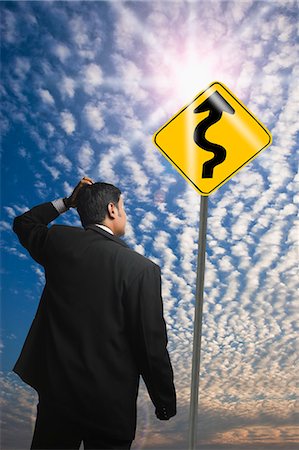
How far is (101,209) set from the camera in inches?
155

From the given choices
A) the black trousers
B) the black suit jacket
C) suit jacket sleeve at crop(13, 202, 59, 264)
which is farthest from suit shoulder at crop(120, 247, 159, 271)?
the black trousers

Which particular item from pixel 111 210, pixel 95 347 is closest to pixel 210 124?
pixel 111 210

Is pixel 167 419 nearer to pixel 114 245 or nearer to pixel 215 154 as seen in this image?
pixel 114 245

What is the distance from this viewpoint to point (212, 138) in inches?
161

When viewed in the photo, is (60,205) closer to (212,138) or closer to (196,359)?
(212,138)

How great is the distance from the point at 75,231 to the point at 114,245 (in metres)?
0.33

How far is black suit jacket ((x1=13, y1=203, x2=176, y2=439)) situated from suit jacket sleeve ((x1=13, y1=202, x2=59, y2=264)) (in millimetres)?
207

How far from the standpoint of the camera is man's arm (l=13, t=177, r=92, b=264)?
3930mm

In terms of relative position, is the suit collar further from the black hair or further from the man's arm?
the man's arm

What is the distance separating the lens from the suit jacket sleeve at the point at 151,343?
3.51 m

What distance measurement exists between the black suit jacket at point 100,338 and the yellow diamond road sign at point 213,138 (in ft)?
2.81

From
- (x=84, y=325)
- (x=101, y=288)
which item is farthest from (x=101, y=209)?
(x=84, y=325)

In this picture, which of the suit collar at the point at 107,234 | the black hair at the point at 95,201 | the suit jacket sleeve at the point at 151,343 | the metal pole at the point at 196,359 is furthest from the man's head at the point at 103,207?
the metal pole at the point at 196,359

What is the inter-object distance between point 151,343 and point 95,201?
1128 mm
